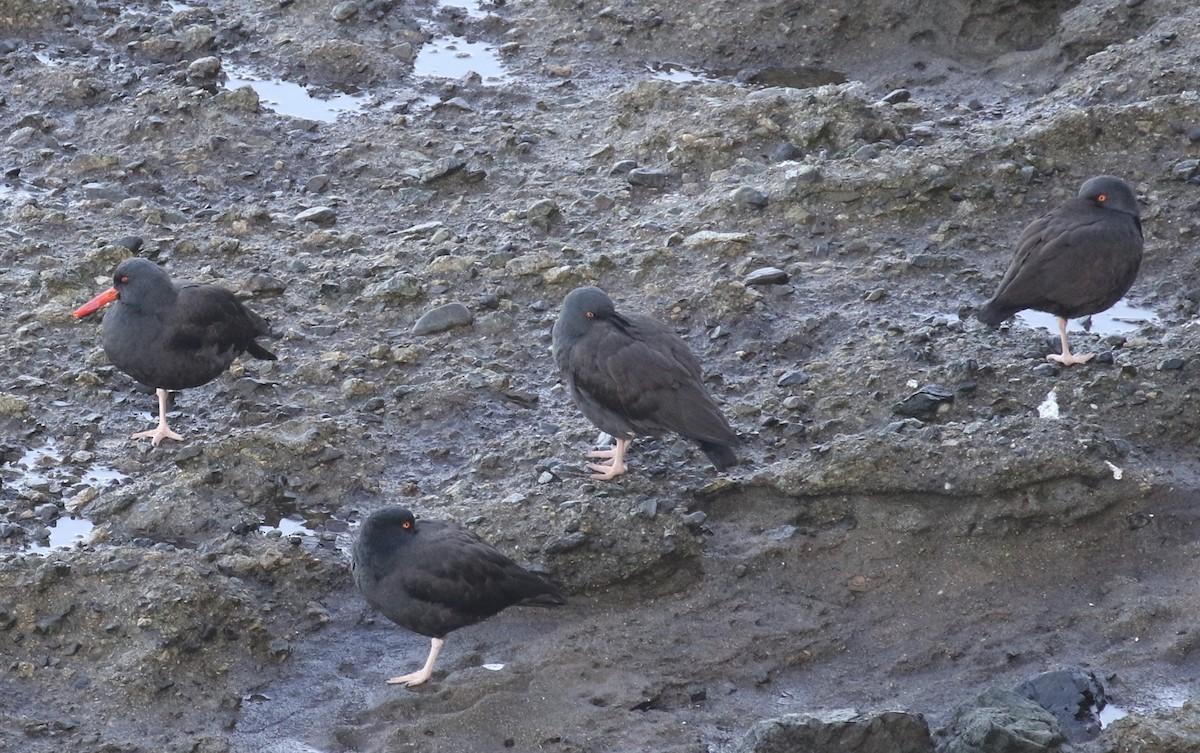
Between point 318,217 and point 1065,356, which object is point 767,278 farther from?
point 318,217

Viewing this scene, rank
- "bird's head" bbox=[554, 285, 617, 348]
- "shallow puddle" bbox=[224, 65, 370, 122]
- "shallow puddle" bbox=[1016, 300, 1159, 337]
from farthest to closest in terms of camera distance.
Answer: "shallow puddle" bbox=[224, 65, 370, 122]
"shallow puddle" bbox=[1016, 300, 1159, 337]
"bird's head" bbox=[554, 285, 617, 348]

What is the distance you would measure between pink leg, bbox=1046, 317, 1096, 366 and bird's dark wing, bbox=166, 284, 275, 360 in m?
4.17

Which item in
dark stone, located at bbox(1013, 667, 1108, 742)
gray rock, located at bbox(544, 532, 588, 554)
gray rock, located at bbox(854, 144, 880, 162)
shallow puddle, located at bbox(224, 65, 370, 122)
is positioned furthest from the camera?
shallow puddle, located at bbox(224, 65, 370, 122)

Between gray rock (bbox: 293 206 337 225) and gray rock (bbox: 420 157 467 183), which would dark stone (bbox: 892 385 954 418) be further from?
gray rock (bbox: 293 206 337 225)

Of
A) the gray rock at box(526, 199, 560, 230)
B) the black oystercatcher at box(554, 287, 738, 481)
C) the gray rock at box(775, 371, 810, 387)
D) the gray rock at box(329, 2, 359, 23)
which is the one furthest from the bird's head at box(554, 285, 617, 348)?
the gray rock at box(329, 2, 359, 23)

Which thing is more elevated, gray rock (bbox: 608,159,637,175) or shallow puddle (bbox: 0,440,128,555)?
gray rock (bbox: 608,159,637,175)

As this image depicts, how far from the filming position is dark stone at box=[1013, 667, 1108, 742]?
17.1 feet

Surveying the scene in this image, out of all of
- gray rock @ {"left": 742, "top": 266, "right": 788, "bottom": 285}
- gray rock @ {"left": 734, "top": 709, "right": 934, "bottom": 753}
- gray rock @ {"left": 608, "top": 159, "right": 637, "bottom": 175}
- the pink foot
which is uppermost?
the pink foot

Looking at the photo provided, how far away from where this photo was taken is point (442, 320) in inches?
312

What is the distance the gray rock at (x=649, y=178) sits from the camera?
913 centimetres

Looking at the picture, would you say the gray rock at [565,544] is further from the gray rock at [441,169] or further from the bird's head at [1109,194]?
the gray rock at [441,169]

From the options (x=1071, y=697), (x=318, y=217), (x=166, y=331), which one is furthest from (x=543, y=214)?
A: (x=1071, y=697)

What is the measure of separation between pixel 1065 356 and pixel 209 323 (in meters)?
4.36

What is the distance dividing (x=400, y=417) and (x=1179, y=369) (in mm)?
3871
